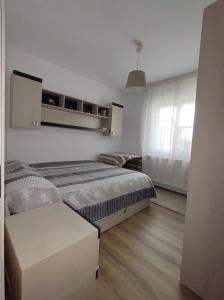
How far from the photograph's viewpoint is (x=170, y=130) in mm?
3652

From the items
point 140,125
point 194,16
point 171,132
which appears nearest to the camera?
point 194,16

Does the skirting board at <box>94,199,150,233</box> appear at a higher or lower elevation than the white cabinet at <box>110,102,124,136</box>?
lower

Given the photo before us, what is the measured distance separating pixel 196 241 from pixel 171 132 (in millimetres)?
2811

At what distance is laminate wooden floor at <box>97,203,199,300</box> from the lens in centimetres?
119

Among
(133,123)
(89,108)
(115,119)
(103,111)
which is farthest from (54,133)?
(133,123)

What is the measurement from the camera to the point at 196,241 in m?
1.16

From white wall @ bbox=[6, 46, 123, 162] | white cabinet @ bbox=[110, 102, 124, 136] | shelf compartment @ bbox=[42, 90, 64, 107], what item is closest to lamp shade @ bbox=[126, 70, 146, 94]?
shelf compartment @ bbox=[42, 90, 64, 107]

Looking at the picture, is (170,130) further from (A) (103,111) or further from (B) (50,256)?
(B) (50,256)

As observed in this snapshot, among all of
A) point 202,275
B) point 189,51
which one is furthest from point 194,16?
point 202,275

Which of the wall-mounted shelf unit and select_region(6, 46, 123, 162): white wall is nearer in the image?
select_region(6, 46, 123, 162): white wall

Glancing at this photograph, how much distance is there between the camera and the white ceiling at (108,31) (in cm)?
171

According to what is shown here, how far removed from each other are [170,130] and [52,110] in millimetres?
2642

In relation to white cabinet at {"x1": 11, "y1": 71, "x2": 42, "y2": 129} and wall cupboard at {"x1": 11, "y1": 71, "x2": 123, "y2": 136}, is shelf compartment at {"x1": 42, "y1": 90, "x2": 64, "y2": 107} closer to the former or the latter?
wall cupboard at {"x1": 11, "y1": 71, "x2": 123, "y2": 136}

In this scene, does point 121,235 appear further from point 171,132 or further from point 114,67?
point 114,67
